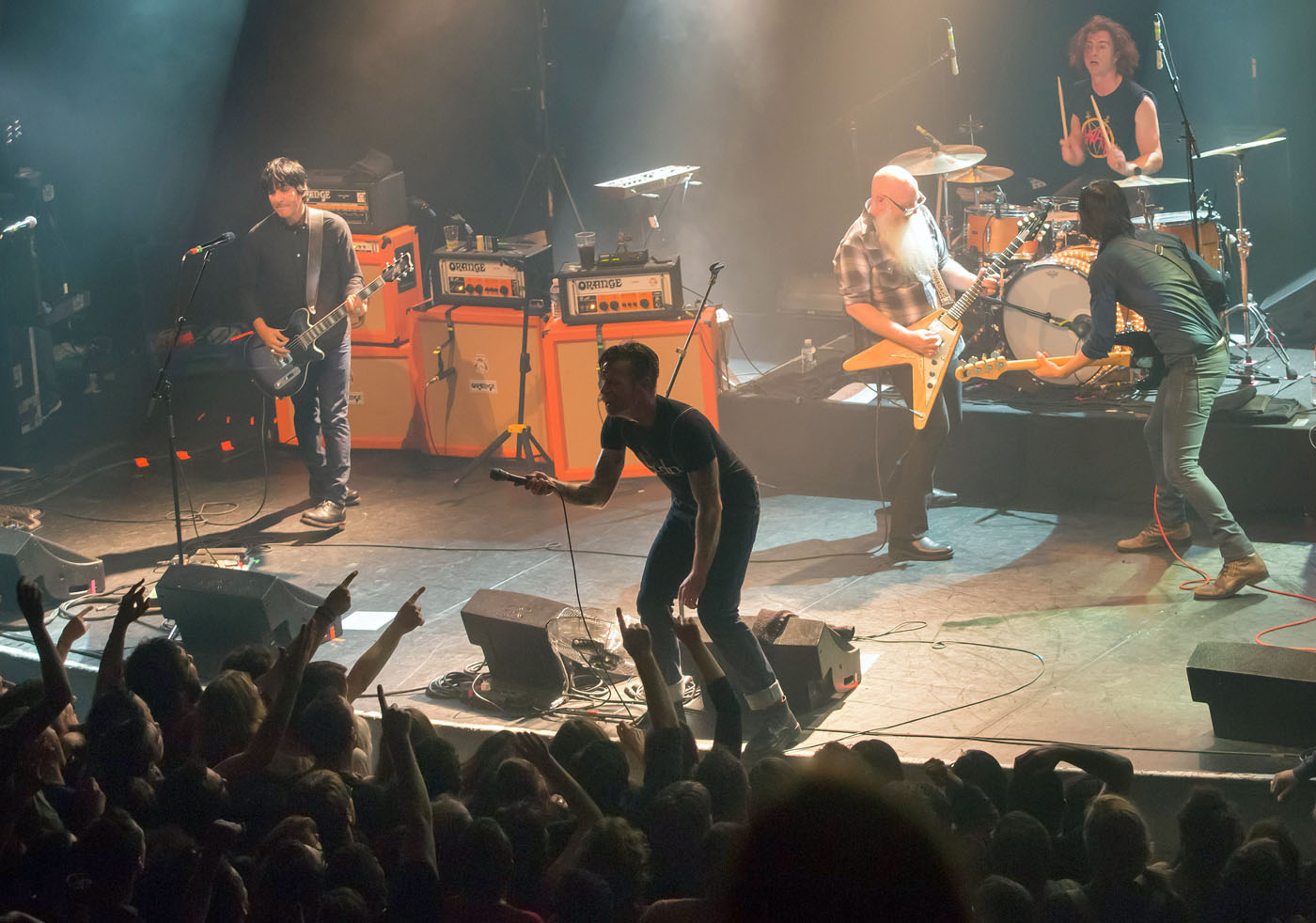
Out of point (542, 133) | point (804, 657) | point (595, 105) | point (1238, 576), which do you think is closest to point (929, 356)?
point (1238, 576)

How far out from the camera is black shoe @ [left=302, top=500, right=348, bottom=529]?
8328 mm

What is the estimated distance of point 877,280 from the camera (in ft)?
24.0

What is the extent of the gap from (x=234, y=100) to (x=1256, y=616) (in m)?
8.90

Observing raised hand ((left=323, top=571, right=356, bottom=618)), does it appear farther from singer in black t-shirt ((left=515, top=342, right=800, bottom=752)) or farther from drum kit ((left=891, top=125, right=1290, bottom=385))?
drum kit ((left=891, top=125, right=1290, bottom=385))

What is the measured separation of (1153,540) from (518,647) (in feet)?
10.8

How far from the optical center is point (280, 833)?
10.7 ft

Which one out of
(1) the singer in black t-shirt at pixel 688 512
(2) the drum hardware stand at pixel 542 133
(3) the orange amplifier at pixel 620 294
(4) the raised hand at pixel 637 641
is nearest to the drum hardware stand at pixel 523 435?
(3) the orange amplifier at pixel 620 294

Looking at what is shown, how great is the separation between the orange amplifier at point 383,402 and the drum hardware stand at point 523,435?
2.25ft

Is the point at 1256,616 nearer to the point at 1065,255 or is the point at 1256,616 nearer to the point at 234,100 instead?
the point at 1065,255

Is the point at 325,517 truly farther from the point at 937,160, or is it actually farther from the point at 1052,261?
the point at 1052,261

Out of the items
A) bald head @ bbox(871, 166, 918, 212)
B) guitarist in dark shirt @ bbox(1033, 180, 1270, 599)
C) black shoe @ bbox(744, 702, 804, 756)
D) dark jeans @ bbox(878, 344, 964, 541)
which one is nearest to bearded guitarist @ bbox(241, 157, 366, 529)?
bald head @ bbox(871, 166, 918, 212)

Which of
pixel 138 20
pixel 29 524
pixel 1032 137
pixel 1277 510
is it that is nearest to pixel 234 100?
pixel 138 20

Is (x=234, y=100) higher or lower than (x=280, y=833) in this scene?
higher

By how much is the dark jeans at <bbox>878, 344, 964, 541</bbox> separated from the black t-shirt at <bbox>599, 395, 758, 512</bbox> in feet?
7.14
